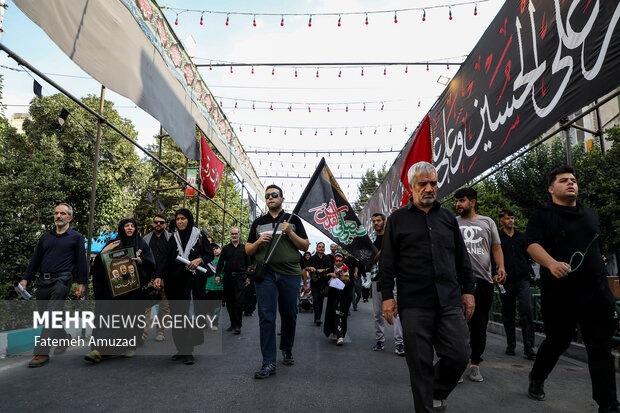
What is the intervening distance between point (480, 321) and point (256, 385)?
2531 millimetres

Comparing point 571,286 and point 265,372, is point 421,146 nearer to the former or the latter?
point 571,286

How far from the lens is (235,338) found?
6816mm

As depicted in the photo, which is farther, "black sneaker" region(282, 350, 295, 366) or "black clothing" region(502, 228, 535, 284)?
"black clothing" region(502, 228, 535, 284)

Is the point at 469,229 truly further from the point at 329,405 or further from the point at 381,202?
the point at 381,202

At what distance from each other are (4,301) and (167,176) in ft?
81.5

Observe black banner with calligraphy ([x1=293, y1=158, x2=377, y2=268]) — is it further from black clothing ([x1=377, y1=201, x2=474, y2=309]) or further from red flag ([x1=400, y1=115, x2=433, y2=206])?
black clothing ([x1=377, y1=201, x2=474, y2=309])

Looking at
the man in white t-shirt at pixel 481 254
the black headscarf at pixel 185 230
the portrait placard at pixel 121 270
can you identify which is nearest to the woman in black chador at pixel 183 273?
the black headscarf at pixel 185 230

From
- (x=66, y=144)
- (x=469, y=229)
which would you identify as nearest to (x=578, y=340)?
(x=469, y=229)

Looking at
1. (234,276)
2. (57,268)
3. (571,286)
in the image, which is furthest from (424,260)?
(234,276)

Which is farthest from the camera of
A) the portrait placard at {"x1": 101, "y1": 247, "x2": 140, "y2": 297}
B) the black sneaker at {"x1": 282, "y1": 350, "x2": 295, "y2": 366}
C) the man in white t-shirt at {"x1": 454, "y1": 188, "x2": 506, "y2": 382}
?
the portrait placard at {"x1": 101, "y1": 247, "x2": 140, "y2": 297}

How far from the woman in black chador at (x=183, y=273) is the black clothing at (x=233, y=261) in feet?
7.93

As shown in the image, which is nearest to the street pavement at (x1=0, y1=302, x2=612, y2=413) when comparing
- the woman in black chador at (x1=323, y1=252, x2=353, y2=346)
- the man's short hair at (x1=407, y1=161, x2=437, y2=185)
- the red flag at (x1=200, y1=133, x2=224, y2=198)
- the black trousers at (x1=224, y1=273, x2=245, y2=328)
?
the woman in black chador at (x1=323, y1=252, x2=353, y2=346)

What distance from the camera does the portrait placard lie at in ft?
16.9

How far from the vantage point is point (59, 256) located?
198 inches
